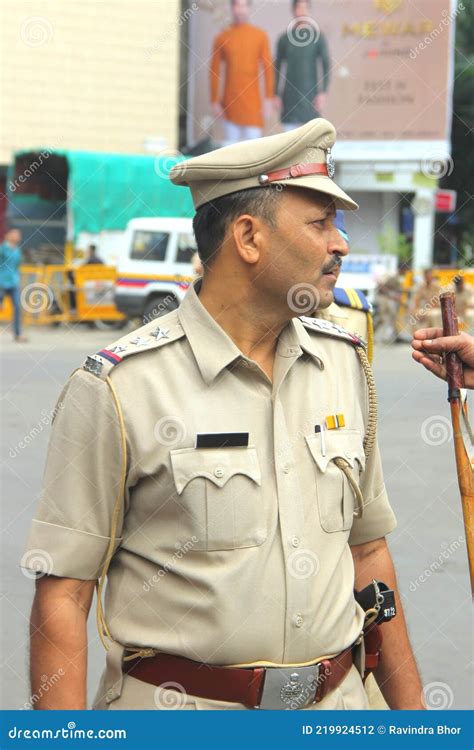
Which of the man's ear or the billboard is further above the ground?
the billboard

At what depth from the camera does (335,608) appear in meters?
2.23

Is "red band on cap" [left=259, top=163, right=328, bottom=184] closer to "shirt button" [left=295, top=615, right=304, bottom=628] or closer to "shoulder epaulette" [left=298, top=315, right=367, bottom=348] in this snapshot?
"shoulder epaulette" [left=298, top=315, right=367, bottom=348]

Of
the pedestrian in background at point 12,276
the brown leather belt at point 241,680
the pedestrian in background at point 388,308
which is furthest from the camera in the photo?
the pedestrian in background at point 388,308

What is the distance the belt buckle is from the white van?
1814 centimetres

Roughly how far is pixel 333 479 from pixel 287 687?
392 millimetres

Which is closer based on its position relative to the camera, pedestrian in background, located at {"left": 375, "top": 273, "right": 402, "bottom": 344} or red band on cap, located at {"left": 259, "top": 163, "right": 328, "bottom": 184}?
red band on cap, located at {"left": 259, "top": 163, "right": 328, "bottom": 184}

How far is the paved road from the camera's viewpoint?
5012mm

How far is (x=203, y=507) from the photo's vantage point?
7.16ft

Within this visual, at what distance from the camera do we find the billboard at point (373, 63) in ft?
97.2

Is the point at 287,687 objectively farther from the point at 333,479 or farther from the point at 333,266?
the point at 333,266

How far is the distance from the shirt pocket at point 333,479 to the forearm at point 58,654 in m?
0.48

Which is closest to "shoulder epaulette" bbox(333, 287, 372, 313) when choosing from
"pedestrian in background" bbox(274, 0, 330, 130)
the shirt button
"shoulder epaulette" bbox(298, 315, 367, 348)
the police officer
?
the police officer

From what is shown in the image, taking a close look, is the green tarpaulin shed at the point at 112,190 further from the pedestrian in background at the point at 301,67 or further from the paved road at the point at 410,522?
the paved road at the point at 410,522

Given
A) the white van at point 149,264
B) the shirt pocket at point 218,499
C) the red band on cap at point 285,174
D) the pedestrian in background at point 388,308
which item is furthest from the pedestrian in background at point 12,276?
the shirt pocket at point 218,499
